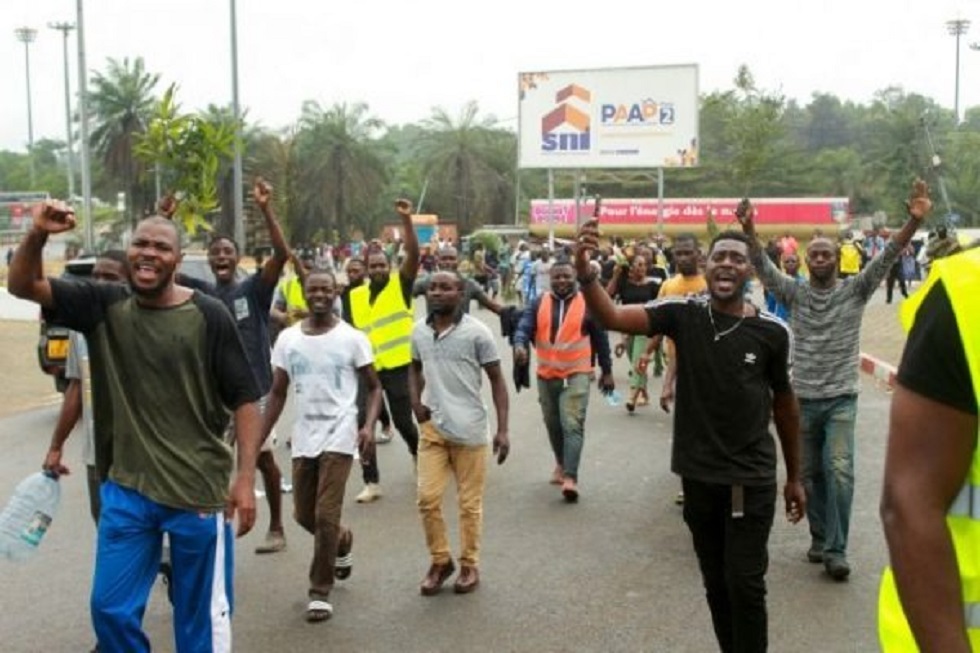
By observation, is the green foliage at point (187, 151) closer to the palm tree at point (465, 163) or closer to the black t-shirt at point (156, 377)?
the black t-shirt at point (156, 377)

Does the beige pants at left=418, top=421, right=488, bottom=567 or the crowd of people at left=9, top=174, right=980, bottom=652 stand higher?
the crowd of people at left=9, top=174, right=980, bottom=652

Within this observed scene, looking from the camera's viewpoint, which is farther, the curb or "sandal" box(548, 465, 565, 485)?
the curb

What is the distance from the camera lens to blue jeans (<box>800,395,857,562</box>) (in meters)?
6.27

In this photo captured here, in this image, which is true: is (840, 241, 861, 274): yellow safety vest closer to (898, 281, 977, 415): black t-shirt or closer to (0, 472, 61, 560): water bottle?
(0, 472, 61, 560): water bottle

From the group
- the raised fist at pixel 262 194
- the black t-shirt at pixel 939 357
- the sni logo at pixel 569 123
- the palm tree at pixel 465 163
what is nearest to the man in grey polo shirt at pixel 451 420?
the raised fist at pixel 262 194

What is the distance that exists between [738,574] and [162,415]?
222cm

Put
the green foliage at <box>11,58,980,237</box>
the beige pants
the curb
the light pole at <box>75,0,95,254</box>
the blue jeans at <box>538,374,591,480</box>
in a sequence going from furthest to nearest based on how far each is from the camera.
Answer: the green foliage at <box>11,58,980,237</box> < the light pole at <box>75,0,95,254</box> < the curb < the blue jeans at <box>538,374,591,480</box> < the beige pants

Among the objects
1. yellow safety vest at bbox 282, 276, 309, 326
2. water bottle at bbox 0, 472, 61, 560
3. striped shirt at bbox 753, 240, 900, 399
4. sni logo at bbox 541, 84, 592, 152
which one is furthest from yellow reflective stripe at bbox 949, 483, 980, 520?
sni logo at bbox 541, 84, 592, 152

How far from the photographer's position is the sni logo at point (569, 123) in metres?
38.6

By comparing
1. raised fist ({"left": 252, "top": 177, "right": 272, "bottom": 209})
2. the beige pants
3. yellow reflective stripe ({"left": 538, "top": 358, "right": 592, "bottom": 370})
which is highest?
raised fist ({"left": 252, "top": 177, "right": 272, "bottom": 209})

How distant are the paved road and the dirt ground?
503 centimetres

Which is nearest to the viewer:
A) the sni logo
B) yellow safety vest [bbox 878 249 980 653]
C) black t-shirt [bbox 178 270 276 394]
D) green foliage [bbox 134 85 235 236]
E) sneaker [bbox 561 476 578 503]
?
yellow safety vest [bbox 878 249 980 653]

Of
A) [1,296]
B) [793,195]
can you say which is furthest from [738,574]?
[793,195]

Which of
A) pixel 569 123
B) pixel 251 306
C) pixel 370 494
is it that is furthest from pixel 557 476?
pixel 569 123
